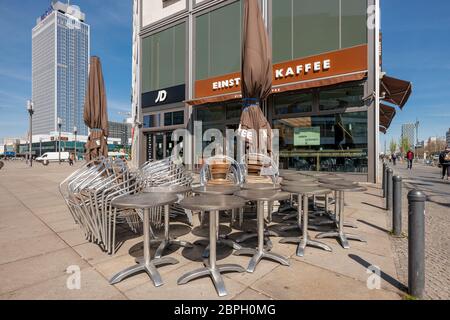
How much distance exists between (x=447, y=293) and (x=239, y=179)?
10.0 feet

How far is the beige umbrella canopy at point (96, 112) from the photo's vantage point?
684 cm

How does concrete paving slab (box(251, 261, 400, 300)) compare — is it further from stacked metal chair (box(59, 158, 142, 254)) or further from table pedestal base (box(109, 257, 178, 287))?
stacked metal chair (box(59, 158, 142, 254))

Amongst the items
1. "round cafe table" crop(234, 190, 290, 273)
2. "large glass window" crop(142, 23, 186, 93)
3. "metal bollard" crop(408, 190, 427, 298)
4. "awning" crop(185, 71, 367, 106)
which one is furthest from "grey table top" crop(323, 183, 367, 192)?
"large glass window" crop(142, 23, 186, 93)

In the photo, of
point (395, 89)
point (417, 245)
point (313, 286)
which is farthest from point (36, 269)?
point (395, 89)

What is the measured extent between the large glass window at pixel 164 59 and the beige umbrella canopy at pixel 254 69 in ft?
33.4

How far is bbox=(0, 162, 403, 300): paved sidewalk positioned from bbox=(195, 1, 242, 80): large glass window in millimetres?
10204

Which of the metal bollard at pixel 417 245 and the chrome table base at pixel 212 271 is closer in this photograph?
the metal bollard at pixel 417 245

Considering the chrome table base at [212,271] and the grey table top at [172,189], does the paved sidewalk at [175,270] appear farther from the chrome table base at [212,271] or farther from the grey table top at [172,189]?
the grey table top at [172,189]

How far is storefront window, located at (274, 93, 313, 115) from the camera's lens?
1021cm

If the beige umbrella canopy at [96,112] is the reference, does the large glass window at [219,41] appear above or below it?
above

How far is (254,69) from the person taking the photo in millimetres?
4473

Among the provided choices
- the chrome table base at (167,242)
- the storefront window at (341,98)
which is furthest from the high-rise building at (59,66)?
the chrome table base at (167,242)

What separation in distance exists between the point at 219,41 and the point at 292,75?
4.79 meters
